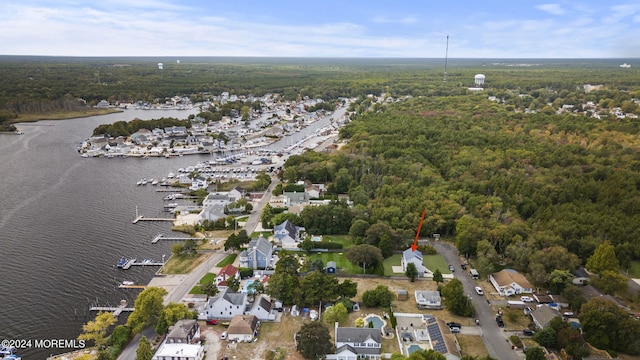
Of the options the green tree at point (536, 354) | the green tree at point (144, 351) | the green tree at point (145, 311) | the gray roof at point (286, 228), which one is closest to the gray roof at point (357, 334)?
the green tree at point (536, 354)

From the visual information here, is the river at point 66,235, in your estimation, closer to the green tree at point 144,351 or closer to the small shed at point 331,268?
the green tree at point 144,351

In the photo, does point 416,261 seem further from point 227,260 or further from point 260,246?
point 227,260

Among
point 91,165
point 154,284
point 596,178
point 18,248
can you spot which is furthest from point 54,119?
point 596,178

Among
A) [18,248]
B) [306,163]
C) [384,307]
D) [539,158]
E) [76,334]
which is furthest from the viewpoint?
[306,163]

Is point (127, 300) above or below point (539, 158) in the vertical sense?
below

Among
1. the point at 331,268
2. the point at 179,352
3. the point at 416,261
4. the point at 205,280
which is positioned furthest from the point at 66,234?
the point at 416,261

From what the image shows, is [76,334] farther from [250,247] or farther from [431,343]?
[431,343]
